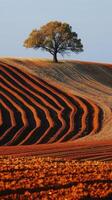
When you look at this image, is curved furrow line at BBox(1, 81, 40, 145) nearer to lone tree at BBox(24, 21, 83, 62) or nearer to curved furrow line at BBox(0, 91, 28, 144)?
curved furrow line at BBox(0, 91, 28, 144)

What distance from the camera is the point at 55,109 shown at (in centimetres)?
4903

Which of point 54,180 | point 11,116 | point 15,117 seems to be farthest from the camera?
point 11,116

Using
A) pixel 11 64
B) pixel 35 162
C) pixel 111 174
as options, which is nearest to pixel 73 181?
pixel 111 174

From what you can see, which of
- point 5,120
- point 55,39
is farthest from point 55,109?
point 55,39

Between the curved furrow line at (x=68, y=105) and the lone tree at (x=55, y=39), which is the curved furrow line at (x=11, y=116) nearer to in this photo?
the curved furrow line at (x=68, y=105)

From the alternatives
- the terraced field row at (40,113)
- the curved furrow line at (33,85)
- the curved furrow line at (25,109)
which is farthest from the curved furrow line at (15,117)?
the curved furrow line at (33,85)

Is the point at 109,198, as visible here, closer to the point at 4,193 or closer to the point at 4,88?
the point at 4,193

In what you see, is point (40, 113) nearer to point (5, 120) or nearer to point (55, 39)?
point (5, 120)

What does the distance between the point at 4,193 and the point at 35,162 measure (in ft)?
20.8

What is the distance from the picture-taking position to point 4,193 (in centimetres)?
1323

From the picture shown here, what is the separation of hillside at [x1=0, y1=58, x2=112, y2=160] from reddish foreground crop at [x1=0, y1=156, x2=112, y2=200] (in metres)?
5.39

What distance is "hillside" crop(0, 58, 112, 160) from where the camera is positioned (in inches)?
1249

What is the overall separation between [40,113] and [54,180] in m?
32.1

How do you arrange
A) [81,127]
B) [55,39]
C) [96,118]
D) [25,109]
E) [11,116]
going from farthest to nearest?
[55,39] → [25,109] → [96,118] → [11,116] → [81,127]
